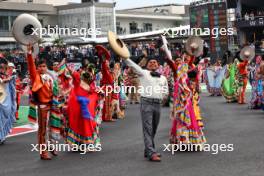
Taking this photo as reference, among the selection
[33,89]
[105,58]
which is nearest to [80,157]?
[33,89]

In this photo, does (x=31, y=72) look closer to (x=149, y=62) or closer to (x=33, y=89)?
(x=33, y=89)

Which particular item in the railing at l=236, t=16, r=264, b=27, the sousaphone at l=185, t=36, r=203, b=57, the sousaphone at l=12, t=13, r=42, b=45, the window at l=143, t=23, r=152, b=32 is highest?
the window at l=143, t=23, r=152, b=32

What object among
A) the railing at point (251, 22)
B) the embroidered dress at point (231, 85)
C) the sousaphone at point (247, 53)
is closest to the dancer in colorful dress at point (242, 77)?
the sousaphone at point (247, 53)

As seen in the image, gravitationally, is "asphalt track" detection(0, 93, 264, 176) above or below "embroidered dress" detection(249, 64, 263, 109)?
below

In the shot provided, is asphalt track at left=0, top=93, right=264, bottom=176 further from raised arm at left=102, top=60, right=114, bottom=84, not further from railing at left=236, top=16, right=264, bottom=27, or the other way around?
railing at left=236, top=16, right=264, bottom=27

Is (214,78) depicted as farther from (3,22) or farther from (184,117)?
(3,22)

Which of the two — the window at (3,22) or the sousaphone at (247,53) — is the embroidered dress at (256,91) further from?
the window at (3,22)

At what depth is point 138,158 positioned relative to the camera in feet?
29.1

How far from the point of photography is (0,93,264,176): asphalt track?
309 inches

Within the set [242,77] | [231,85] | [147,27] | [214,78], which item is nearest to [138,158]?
[242,77]

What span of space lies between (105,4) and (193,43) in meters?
53.5

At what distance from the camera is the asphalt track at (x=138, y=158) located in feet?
25.8

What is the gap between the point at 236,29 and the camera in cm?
4194

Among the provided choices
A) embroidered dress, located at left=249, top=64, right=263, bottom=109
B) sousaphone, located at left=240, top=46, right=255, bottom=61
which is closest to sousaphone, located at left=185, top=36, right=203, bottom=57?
embroidered dress, located at left=249, top=64, right=263, bottom=109
